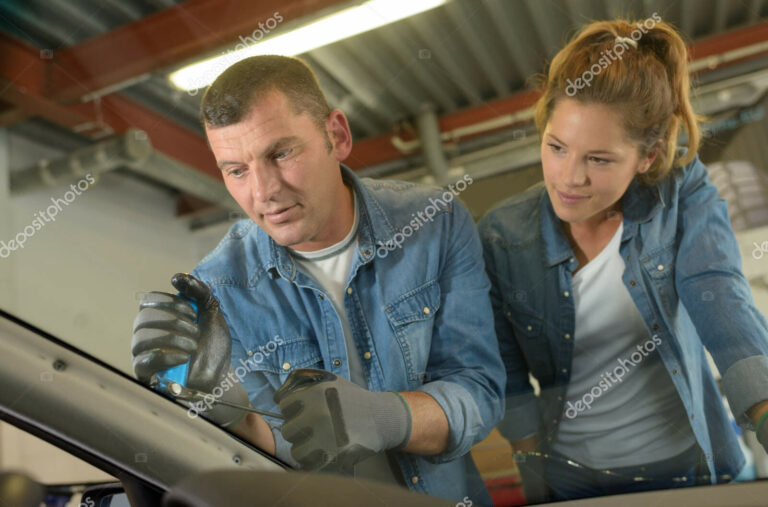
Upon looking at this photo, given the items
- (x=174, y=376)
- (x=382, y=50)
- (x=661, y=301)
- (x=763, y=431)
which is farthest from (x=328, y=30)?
(x=763, y=431)

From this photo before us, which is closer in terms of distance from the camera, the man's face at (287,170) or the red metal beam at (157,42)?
the man's face at (287,170)

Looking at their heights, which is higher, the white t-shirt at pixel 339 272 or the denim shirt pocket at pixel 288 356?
the white t-shirt at pixel 339 272

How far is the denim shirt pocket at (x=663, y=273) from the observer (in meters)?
1.21

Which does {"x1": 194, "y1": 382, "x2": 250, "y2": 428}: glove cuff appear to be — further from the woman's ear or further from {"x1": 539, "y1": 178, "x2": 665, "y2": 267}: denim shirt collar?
the woman's ear

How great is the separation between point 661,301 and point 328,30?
2.85 ft

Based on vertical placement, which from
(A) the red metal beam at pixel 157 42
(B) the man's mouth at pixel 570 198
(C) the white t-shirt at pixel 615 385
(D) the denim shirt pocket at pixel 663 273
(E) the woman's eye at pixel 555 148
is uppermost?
(A) the red metal beam at pixel 157 42

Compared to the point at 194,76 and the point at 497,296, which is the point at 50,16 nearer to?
the point at 194,76

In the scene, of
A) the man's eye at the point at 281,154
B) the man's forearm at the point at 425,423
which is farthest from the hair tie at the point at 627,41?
the man's forearm at the point at 425,423

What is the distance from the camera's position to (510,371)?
1269 millimetres

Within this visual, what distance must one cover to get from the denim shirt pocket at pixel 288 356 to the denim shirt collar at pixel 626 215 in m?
0.52

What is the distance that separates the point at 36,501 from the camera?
1.43 metres

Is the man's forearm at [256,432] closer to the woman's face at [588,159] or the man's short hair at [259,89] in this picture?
the man's short hair at [259,89]

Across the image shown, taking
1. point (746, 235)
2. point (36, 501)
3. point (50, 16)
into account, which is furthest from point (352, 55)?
point (36, 501)

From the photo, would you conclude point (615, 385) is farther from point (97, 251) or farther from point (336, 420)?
point (97, 251)
